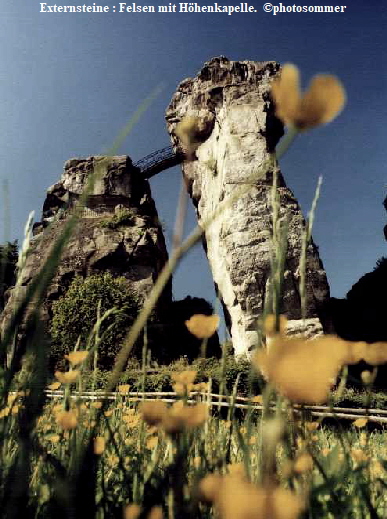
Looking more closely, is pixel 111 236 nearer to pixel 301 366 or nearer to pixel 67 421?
pixel 67 421

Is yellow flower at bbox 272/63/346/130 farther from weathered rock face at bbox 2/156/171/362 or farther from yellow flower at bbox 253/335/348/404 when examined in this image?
weathered rock face at bbox 2/156/171/362

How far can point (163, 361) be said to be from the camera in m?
10.3

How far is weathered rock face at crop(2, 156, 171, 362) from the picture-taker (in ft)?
37.1

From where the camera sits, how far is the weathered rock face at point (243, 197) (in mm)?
8750

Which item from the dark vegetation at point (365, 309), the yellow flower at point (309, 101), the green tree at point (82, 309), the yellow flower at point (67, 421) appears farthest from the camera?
the dark vegetation at point (365, 309)

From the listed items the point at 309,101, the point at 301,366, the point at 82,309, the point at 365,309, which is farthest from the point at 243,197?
the point at 301,366

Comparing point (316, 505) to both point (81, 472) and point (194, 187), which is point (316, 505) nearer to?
point (81, 472)

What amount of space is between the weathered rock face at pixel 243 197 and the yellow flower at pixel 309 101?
7258mm

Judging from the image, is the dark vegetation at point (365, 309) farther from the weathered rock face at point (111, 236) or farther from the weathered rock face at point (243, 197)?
the weathered rock face at point (111, 236)

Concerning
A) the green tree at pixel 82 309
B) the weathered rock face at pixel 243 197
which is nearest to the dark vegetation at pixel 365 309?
the weathered rock face at pixel 243 197

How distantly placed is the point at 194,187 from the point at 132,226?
2032 millimetres

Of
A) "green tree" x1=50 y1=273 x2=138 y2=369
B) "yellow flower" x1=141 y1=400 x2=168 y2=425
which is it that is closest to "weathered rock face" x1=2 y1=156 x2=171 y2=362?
"green tree" x1=50 y1=273 x2=138 y2=369

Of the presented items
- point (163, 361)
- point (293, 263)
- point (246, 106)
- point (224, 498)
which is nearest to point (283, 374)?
point (224, 498)

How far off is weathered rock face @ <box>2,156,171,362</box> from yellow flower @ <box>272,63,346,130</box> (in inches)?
402
